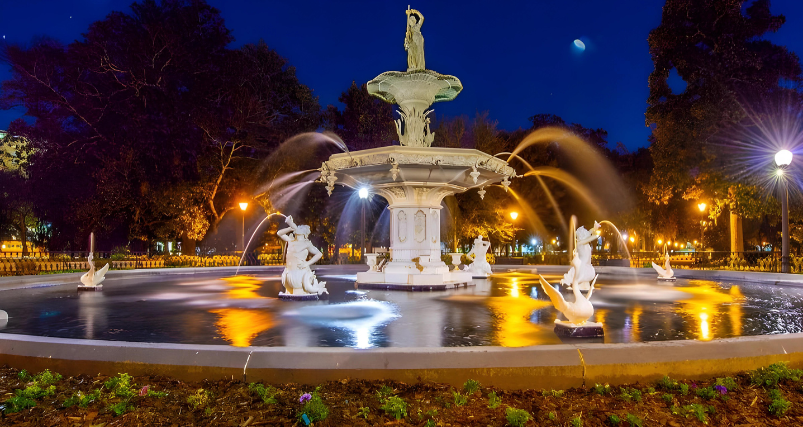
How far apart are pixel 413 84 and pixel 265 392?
12430 millimetres

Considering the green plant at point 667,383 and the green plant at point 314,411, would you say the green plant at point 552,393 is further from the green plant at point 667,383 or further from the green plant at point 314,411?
the green plant at point 314,411

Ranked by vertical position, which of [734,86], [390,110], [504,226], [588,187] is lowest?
[504,226]

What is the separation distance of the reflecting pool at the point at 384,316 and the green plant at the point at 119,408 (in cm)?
199

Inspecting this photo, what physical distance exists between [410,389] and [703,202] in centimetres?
3097

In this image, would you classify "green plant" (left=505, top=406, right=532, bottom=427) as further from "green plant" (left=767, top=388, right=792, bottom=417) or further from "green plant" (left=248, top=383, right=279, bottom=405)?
"green plant" (left=767, top=388, right=792, bottom=417)

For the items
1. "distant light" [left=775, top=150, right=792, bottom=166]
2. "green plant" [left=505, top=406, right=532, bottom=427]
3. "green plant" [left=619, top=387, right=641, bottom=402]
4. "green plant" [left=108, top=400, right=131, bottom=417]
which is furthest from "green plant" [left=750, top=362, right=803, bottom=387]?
"distant light" [left=775, top=150, right=792, bottom=166]

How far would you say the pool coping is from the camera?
4.53 meters

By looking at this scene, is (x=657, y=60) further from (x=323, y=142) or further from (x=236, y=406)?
(x=236, y=406)

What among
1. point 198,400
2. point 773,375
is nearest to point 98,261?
point 198,400

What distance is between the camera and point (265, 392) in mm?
4199

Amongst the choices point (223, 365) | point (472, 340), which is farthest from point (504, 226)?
point (223, 365)

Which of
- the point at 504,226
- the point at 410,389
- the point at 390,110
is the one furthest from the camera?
the point at 390,110

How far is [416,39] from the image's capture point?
1566 centimetres

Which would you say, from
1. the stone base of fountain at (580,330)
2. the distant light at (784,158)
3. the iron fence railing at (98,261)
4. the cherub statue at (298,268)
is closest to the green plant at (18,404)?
the stone base of fountain at (580,330)
